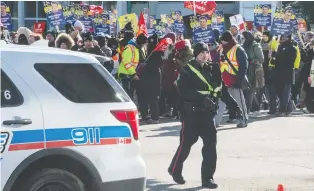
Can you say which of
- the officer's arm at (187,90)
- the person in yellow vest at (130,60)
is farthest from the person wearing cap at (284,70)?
the officer's arm at (187,90)

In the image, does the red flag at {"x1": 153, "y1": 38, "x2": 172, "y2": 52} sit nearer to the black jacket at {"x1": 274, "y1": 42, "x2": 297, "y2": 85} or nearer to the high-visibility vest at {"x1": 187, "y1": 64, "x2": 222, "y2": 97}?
the black jacket at {"x1": 274, "y1": 42, "x2": 297, "y2": 85}

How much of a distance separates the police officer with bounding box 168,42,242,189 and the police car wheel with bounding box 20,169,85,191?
2.35 meters

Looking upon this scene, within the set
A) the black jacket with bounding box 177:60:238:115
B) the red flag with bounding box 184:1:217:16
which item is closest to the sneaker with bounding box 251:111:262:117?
the red flag with bounding box 184:1:217:16

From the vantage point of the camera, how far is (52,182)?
16.2 ft

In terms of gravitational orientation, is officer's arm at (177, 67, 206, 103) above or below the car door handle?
below

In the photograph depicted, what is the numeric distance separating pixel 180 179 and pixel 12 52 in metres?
3.12

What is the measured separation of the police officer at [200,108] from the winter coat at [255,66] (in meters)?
6.38

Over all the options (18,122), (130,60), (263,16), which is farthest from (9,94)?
(263,16)

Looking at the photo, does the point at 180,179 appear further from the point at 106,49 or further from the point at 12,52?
the point at 106,49

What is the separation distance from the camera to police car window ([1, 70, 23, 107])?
188 inches

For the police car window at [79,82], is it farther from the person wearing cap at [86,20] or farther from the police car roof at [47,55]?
the person wearing cap at [86,20]

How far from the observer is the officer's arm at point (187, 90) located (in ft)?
23.0

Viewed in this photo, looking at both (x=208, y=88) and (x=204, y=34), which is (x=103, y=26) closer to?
(x=204, y=34)

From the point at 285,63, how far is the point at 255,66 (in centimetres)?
69
